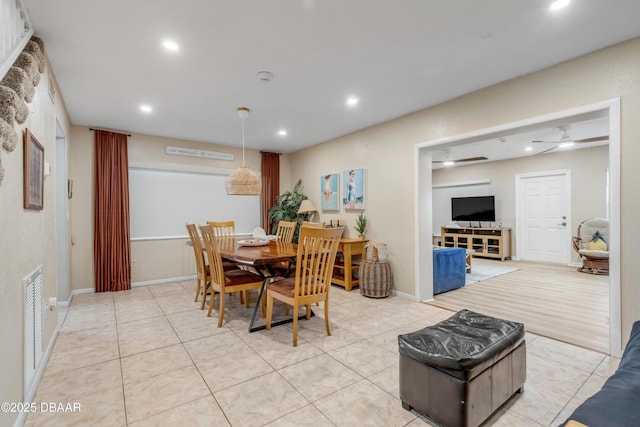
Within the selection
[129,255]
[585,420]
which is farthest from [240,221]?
[585,420]

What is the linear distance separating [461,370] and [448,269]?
3.27 m

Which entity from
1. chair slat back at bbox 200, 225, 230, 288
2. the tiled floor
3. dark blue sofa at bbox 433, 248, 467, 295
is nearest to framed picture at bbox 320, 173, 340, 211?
dark blue sofa at bbox 433, 248, 467, 295

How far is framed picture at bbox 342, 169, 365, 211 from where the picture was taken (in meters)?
4.86

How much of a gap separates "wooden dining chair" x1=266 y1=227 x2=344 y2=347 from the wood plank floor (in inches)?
72.3

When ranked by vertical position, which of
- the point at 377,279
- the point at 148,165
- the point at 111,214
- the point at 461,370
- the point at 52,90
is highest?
the point at 52,90

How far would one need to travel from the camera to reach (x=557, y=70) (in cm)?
274

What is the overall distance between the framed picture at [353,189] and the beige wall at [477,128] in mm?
121

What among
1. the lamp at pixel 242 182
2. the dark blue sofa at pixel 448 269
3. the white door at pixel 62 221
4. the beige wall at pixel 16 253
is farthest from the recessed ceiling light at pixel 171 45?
the dark blue sofa at pixel 448 269

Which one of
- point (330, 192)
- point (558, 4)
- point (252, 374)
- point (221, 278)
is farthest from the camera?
point (330, 192)

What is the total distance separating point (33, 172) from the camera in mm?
2066

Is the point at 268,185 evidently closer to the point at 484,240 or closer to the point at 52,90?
the point at 52,90

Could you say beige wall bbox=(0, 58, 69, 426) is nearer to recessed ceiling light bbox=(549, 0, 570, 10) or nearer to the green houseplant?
recessed ceiling light bbox=(549, 0, 570, 10)

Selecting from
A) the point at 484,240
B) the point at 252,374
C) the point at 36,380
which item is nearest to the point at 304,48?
the point at 252,374

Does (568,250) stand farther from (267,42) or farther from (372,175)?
(267,42)
